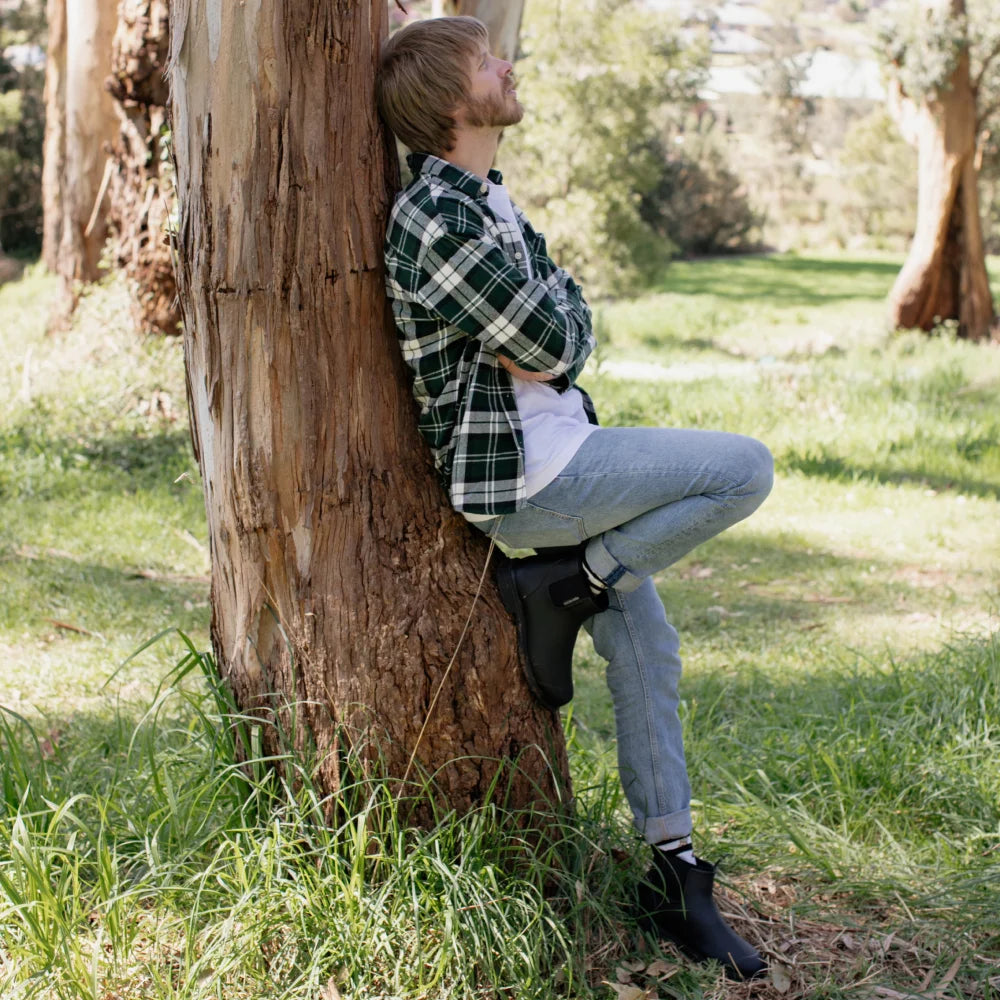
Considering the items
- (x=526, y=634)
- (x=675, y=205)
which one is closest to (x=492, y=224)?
(x=526, y=634)

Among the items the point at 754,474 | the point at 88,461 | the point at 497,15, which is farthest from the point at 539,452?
the point at 88,461

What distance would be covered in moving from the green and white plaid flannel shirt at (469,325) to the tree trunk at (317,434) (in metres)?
0.08

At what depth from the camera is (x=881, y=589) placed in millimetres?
5703

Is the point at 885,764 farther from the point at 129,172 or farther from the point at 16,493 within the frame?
the point at 129,172

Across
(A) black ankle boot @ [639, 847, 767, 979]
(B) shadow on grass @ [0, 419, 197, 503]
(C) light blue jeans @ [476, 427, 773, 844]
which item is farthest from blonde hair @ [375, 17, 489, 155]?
(B) shadow on grass @ [0, 419, 197, 503]

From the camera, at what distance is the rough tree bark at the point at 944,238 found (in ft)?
42.3

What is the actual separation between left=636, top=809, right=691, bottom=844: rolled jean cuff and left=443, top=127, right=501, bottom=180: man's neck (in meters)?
1.52

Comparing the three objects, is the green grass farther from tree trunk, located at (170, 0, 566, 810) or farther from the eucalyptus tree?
the eucalyptus tree

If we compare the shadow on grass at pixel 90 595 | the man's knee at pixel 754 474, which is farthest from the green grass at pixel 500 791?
the man's knee at pixel 754 474

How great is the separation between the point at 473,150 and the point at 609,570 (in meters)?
0.99

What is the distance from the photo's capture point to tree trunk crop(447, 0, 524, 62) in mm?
6160

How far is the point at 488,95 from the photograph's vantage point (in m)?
2.64

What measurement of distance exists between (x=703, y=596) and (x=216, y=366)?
3.59 meters

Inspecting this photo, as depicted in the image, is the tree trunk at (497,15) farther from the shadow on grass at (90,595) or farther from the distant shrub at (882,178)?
the distant shrub at (882,178)
